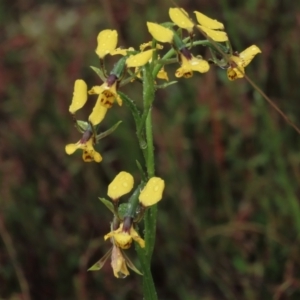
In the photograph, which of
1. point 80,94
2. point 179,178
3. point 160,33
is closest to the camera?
point 160,33

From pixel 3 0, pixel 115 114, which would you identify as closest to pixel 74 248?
pixel 115 114

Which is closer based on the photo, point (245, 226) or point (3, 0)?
point (245, 226)

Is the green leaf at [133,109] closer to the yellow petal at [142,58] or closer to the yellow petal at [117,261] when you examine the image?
the yellow petal at [142,58]

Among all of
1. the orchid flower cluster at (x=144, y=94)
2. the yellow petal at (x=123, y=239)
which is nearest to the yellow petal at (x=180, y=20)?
the orchid flower cluster at (x=144, y=94)

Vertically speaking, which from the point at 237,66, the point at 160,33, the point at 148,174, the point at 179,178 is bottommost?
the point at 179,178

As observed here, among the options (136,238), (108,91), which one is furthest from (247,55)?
(136,238)

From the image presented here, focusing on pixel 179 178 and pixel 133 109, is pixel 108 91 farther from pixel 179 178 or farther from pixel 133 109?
pixel 179 178

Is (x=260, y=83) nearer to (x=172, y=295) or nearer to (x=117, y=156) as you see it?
(x=117, y=156)
